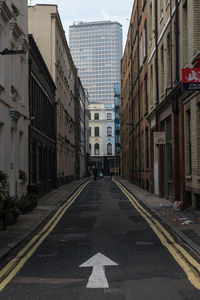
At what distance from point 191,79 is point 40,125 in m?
17.4

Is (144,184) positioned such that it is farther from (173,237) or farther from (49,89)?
(173,237)

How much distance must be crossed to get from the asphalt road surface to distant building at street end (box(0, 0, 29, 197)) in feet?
19.9

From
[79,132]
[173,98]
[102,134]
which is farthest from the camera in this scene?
[102,134]

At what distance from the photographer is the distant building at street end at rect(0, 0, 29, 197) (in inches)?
654

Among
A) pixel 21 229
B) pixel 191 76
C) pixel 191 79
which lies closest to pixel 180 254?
pixel 191 79

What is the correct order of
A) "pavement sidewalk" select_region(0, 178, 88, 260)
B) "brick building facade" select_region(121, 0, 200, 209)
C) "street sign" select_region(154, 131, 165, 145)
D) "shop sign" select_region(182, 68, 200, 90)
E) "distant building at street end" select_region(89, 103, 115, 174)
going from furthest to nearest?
"distant building at street end" select_region(89, 103, 115, 174)
"street sign" select_region(154, 131, 165, 145)
"brick building facade" select_region(121, 0, 200, 209)
"shop sign" select_region(182, 68, 200, 90)
"pavement sidewalk" select_region(0, 178, 88, 260)

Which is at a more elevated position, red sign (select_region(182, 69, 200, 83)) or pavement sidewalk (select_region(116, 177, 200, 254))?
red sign (select_region(182, 69, 200, 83))

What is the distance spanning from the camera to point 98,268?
7.59 meters

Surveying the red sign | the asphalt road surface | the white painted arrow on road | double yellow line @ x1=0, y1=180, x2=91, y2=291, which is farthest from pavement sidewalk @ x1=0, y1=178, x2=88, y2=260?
the red sign

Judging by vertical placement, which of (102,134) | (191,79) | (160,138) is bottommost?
(160,138)

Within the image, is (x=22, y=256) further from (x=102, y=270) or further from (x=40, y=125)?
(x=40, y=125)

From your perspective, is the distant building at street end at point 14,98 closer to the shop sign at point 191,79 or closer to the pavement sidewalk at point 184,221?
the shop sign at point 191,79

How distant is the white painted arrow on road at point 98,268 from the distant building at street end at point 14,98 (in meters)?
8.37

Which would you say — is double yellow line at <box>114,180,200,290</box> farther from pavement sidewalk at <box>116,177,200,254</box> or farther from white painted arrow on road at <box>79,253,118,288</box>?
white painted arrow on road at <box>79,253,118,288</box>
